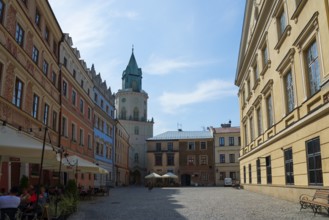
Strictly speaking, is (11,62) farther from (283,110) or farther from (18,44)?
(283,110)

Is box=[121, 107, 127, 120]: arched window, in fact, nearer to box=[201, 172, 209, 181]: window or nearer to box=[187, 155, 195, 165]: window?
box=[187, 155, 195, 165]: window

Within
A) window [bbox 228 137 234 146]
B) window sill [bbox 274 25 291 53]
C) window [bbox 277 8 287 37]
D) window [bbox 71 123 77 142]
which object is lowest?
window [bbox 71 123 77 142]

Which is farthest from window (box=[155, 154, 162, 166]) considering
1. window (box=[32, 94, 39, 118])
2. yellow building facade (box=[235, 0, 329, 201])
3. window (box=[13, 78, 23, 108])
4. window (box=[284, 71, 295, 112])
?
window (box=[13, 78, 23, 108])

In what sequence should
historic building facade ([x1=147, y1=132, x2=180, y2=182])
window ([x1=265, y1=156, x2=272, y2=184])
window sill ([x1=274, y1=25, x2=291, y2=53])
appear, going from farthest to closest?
historic building facade ([x1=147, y1=132, x2=180, y2=182]), window ([x1=265, y1=156, x2=272, y2=184]), window sill ([x1=274, y1=25, x2=291, y2=53])

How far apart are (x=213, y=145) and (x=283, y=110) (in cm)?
4723

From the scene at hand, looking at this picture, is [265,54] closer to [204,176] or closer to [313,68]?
[313,68]

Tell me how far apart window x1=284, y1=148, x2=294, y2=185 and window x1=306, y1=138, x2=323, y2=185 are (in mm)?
2519

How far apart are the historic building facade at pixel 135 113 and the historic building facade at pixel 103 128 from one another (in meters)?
26.9

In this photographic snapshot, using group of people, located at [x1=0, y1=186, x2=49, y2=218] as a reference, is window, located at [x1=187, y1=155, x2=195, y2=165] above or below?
above

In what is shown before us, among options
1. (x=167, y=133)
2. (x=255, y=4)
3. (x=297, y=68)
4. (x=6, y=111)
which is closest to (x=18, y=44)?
(x=6, y=111)

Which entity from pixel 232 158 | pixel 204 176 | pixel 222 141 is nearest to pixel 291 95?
pixel 232 158

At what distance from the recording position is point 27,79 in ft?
60.8

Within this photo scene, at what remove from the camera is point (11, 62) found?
16172 mm

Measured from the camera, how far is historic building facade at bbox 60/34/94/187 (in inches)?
1067
